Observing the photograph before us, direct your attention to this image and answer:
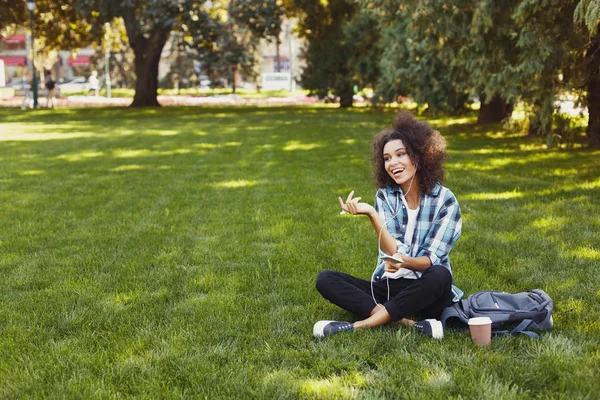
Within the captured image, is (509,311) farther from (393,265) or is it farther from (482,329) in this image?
(393,265)

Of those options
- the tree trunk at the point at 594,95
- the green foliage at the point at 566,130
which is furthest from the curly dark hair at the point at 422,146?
the green foliage at the point at 566,130

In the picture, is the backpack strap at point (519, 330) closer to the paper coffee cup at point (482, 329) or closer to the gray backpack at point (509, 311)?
the gray backpack at point (509, 311)

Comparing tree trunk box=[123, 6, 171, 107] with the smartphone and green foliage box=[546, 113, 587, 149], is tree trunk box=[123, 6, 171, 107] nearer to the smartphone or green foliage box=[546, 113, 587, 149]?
green foliage box=[546, 113, 587, 149]

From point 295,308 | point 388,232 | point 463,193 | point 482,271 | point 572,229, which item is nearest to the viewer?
point 388,232

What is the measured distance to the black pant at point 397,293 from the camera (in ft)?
13.6

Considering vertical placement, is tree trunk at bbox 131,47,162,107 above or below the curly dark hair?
above

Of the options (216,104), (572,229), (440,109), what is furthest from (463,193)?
(216,104)

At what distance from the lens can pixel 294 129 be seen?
64.8 feet

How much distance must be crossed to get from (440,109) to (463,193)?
10241 millimetres

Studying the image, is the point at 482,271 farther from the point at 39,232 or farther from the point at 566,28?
the point at 566,28

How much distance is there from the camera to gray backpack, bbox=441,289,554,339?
4.10 m

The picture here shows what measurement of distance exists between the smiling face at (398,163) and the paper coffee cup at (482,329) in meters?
0.94

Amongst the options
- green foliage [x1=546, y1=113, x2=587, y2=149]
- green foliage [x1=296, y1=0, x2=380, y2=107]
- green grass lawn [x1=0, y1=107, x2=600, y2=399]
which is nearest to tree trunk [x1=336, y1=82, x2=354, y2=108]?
green foliage [x1=296, y1=0, x2=380, y2=107]

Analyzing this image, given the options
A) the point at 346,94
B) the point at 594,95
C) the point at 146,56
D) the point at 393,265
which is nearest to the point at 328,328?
the point at 393,265
